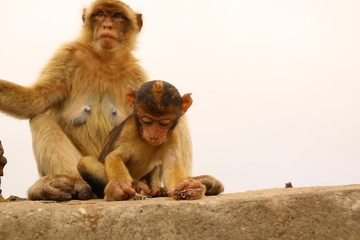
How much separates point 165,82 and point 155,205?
1649 mm

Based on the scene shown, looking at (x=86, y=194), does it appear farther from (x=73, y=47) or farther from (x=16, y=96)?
(x=73, y=47)

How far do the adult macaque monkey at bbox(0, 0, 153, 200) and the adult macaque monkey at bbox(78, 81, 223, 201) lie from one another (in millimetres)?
588

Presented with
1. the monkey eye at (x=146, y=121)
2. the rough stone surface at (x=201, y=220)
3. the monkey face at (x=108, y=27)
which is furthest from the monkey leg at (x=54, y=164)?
the rough stone surface at (x=201, y=220)

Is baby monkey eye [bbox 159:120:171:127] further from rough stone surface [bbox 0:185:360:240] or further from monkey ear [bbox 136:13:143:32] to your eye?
monkey ear [bbox 136:13:143:32]

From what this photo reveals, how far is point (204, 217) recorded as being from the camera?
3.12 m

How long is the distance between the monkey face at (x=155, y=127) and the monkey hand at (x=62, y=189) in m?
0.83

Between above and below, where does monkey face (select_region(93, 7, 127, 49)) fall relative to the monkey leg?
above

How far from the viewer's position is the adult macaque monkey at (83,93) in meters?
5.60

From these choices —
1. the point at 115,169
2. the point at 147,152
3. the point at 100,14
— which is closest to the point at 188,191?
the point at 115,169

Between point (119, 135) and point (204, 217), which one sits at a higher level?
point (119, 135)

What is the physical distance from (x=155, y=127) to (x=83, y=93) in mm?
1801

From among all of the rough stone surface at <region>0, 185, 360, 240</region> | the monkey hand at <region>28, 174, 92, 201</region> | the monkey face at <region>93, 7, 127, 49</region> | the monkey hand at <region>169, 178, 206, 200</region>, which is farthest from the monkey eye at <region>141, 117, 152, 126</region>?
the monkey face at <region>93, 7, 127, 49</region>

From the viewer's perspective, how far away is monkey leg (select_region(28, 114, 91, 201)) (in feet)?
16.3

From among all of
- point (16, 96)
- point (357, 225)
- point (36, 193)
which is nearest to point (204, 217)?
point (357, 225)
